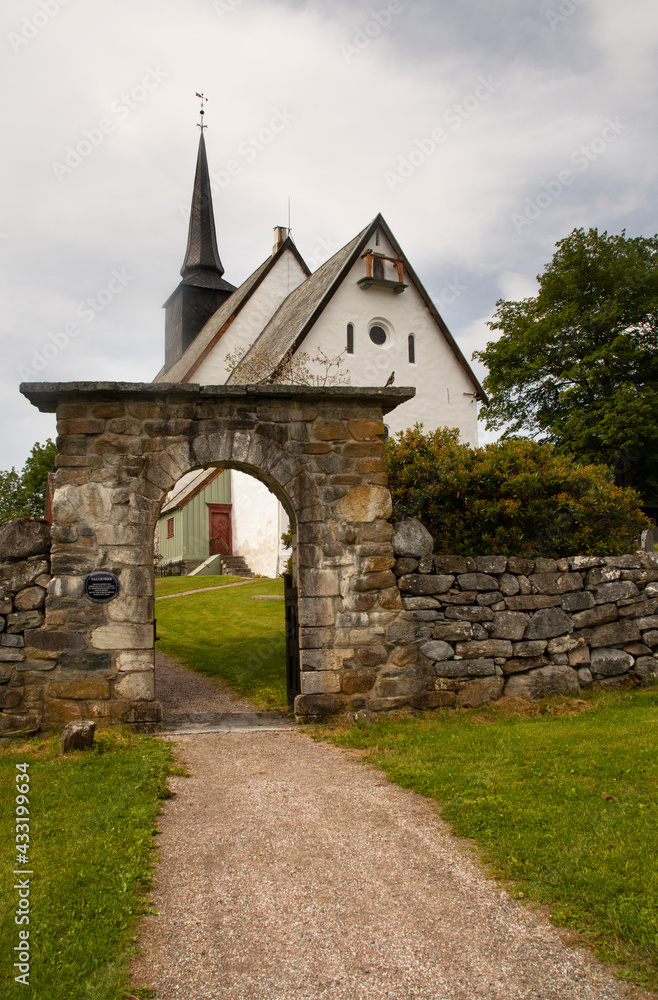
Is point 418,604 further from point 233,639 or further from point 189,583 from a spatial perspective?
point 189,583

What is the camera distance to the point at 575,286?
27.2 meters

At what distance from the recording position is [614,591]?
879 centimetres

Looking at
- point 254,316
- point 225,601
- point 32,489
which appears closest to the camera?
point 225,601

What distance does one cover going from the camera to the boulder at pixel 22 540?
25.3 ft

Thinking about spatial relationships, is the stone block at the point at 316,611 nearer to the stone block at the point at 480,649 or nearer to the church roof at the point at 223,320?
the stone block at the point at 480,649

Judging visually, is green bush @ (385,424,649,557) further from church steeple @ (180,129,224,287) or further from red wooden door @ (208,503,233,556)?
church steeple @ (180,129,224,287)

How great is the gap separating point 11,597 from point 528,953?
6.08m

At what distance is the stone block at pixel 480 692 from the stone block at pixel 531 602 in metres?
0.83

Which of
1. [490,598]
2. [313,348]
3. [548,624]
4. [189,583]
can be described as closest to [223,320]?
[313,348]

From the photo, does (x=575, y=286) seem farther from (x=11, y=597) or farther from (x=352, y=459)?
(x=11, y=597)

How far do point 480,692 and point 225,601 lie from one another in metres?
10.1

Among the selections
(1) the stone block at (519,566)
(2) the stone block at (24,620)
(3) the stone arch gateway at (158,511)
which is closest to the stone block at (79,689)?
(3) the stone arch gateway at (158,511)

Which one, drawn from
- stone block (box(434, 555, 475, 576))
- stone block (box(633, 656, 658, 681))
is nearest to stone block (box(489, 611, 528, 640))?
stone block (box(434, 555, 475, 576))

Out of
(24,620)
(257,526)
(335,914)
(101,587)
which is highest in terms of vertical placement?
(257,526)
